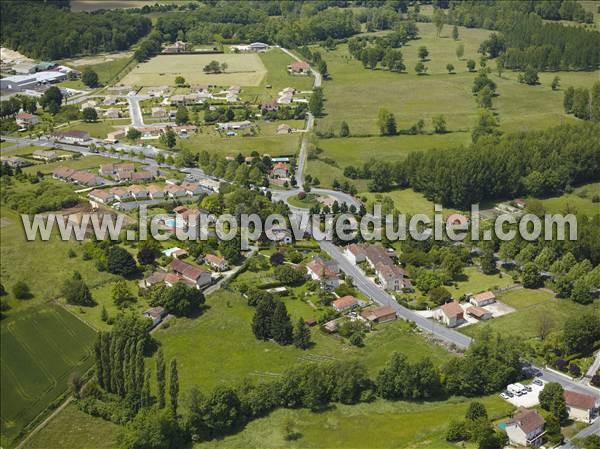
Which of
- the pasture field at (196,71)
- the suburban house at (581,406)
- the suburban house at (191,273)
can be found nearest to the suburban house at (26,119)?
the pasture field at (196,71)

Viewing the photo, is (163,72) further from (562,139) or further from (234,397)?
(234,397)

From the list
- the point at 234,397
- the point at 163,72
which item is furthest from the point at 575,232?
the point at 163,72

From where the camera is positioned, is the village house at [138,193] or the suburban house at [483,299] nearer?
the suburban house at [483,299]

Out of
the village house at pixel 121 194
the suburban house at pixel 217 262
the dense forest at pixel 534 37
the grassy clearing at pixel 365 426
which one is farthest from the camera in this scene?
the dense forest at pixel 534 37

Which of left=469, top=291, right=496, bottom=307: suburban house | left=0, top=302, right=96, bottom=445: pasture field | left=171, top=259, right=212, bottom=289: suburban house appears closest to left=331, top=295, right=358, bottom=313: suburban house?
left=469, top=291, right=496, bottom=307: suburban house

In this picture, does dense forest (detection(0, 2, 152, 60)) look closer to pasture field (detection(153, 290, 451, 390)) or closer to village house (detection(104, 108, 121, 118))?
village house (detection(104, 108, 121, 118))

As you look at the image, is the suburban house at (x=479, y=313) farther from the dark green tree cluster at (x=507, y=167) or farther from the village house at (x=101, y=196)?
the village house at (x=101, y=196)
